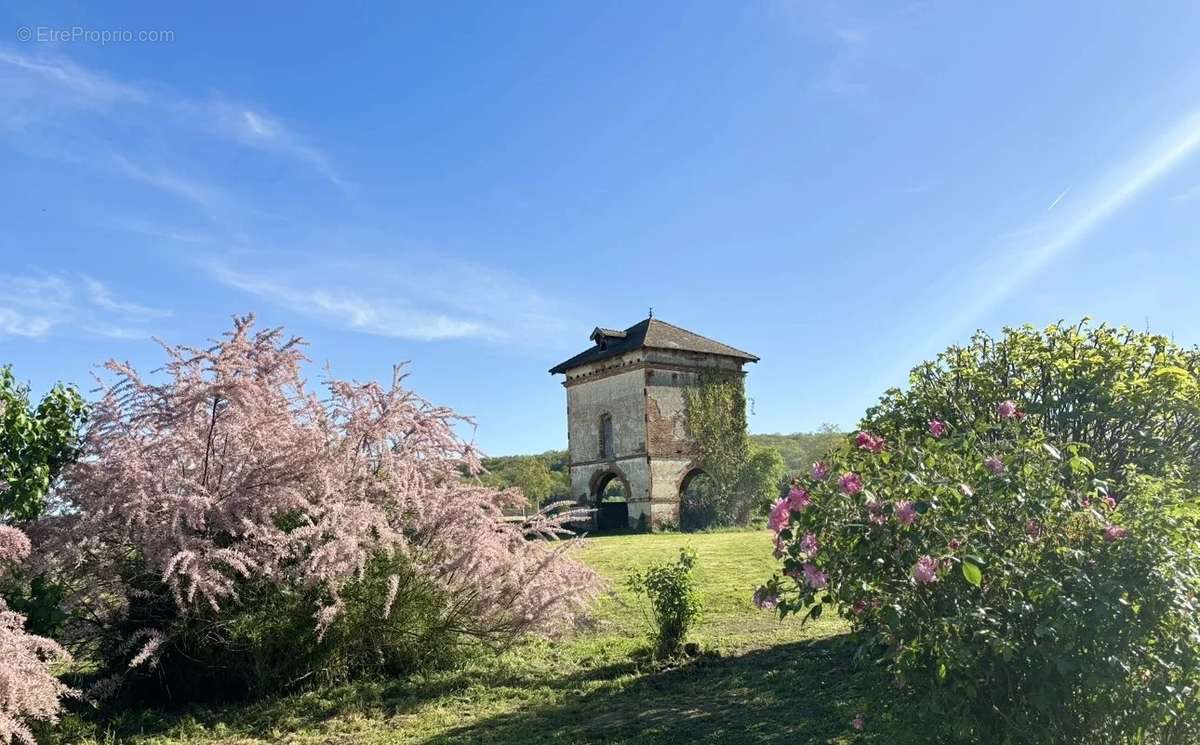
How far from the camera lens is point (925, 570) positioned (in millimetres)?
3088

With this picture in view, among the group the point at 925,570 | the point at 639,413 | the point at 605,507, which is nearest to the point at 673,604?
the point at 925,570

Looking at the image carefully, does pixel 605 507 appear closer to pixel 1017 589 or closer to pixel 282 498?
pixel 282 498

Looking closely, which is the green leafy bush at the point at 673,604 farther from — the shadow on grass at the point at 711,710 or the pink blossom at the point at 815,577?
the pink blossom at the point at 815,577

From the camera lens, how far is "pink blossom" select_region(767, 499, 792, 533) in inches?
147

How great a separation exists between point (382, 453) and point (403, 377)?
0.86m

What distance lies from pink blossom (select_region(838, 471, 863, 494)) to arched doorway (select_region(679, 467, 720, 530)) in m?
27.2

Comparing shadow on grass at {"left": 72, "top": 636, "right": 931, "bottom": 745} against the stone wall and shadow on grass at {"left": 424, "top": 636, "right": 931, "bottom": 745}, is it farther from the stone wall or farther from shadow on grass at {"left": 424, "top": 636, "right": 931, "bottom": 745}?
the stone wall

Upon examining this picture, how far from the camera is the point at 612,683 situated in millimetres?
6949

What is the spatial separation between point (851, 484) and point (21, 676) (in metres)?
5.17

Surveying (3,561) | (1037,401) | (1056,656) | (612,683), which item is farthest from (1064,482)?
(3,561)

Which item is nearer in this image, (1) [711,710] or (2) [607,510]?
(1) [711,710]

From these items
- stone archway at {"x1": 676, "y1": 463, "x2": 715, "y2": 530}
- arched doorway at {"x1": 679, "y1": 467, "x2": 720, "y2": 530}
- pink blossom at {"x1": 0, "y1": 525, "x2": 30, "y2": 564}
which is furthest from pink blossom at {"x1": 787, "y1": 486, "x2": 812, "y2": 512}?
arched doorway at {"x1": 679, "y1": 467, "x2": 720, "y2": 530}

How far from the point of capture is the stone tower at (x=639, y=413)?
29.7m

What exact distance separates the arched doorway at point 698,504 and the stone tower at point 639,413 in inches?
8.2
